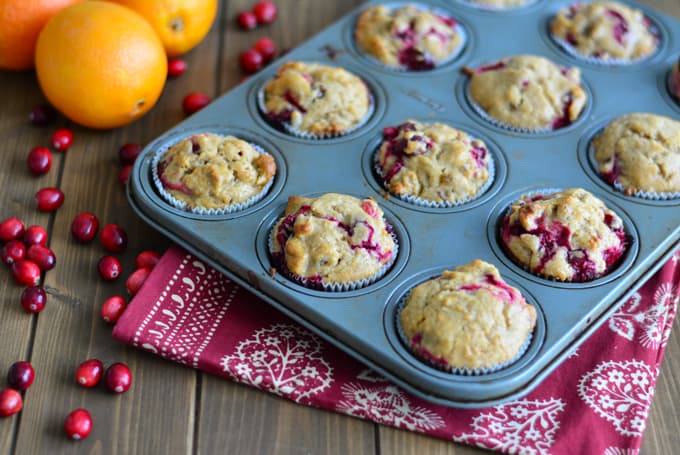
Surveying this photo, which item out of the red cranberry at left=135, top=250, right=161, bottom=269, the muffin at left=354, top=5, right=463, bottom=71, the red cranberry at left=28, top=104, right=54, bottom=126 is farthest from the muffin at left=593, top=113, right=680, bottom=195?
the red cranberry at left=28, top=104, right=54, bottom=126

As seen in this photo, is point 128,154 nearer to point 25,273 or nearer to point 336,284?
point 25,273

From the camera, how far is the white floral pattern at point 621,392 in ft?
7.73

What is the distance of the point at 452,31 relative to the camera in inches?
135

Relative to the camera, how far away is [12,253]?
2744 millimetres

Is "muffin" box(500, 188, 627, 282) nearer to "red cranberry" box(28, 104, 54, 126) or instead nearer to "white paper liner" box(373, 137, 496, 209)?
"white paper liner" box(373, 137, 496, 209)

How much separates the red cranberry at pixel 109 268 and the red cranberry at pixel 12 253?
0.93 feet

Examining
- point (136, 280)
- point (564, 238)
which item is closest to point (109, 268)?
point (136, 280)

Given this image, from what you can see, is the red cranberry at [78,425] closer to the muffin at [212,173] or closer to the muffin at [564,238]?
the muffin at [212,173]

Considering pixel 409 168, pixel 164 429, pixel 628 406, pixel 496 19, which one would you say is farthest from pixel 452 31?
pixel 164 429

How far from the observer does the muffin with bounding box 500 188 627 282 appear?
252 cm

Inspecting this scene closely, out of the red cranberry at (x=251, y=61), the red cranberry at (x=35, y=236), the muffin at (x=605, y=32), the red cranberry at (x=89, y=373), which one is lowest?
the red cranberry at (x=89, y=373)

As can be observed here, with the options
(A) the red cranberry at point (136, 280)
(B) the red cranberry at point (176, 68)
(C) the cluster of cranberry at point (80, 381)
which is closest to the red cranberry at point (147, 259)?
(A) the red cranberry at point (136, 280)

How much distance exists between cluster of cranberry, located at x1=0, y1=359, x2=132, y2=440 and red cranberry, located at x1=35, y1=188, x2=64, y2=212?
71 cm

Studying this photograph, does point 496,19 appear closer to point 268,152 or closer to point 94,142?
point 268,152
